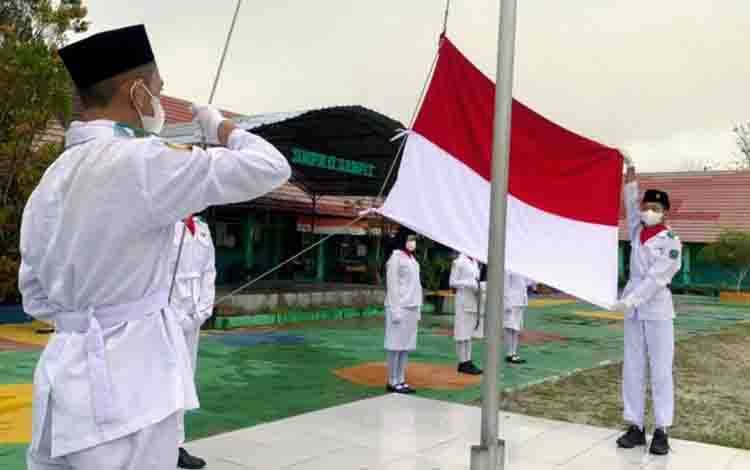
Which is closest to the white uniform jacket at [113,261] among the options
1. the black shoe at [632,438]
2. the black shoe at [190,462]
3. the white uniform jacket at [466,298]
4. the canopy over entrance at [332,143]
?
the black shoe at [190,462]

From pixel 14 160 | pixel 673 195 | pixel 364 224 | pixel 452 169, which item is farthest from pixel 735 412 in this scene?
pixel 673 195

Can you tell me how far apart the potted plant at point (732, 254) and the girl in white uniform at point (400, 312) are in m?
24.2

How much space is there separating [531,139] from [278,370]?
5.45m

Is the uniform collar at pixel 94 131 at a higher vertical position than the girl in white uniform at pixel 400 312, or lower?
higher

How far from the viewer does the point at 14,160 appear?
475 inches

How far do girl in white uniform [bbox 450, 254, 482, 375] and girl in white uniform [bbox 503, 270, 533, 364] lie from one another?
0.85 metres

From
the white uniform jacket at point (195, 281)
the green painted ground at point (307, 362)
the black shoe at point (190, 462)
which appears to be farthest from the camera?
the green painted ground at point (307, 362)

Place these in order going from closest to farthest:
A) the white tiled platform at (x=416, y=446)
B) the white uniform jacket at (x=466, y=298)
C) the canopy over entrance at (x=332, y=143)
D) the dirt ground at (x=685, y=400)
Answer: the white tiled platform at (x=416, y=446), the dirt ground at (x=685, y=400), the white uniform jacket at (x=466, y=298), the canopy over entrance at (x=332, y=143)

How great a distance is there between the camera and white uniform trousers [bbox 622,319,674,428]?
5.69 metres

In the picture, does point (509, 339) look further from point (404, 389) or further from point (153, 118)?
point (153, 118)

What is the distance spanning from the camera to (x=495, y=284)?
11.5 ft

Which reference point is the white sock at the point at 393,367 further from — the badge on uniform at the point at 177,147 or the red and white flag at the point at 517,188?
the badge on uniform at the point at 177,147

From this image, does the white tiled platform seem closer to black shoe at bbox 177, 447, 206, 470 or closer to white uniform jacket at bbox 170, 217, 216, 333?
black shoe at bbox 177, 447, 206, 470

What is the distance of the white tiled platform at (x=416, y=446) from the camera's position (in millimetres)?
5047
